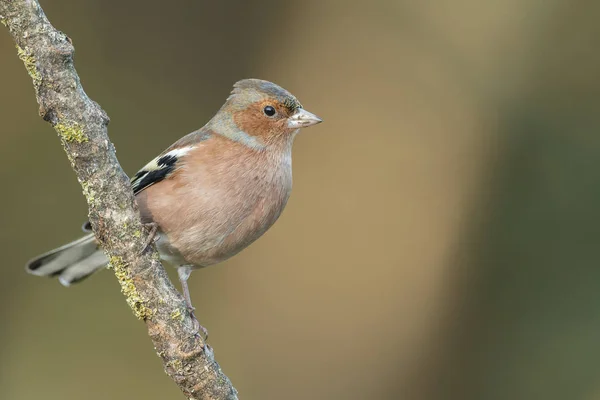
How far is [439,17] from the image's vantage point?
319 inches

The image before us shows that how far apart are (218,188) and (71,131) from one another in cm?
136

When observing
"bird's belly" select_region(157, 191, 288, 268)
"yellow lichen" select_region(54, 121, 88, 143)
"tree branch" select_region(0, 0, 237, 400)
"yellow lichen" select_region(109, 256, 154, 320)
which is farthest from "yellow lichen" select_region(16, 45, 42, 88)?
"bird's belly" select_region(157, 191, 288, 268)

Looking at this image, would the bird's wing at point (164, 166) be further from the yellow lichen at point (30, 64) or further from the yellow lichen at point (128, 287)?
the yellow lichen at point (30, 64)

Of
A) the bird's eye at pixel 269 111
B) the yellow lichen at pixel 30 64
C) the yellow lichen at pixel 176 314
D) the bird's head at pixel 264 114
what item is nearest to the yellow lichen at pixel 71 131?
the yellow lichen at pixel 30 64

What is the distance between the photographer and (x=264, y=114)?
4699mm

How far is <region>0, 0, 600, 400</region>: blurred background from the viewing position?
722 cm

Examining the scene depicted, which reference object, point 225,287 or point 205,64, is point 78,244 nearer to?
point 225,287

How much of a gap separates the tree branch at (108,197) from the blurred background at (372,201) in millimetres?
4157

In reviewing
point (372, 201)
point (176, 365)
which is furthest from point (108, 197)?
point (372, 201)

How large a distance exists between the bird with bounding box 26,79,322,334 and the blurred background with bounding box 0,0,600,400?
109 inches

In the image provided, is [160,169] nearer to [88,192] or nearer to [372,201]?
[88,192]

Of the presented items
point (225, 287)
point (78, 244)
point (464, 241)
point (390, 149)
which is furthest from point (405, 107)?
point (78, 244)

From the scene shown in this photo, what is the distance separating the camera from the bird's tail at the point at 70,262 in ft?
15.2

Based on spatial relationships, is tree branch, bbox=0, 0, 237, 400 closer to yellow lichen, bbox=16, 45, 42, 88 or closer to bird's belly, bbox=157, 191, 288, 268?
yellow lichen, bbox=16, 45, 42, 88
